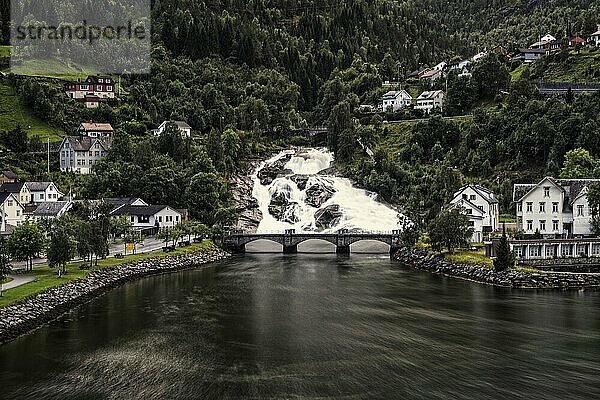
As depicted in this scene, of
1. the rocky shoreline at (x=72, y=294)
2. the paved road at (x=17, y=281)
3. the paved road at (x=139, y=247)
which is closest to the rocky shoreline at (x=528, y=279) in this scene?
the rocky shoreline at (x=72, y=294)

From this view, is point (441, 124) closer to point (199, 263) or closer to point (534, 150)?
point (534, 150)

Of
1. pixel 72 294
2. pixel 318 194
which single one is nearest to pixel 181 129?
pixel 318 194

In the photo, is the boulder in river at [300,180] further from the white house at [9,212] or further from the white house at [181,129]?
the white house at [9,212]

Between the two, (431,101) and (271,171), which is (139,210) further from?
(431,101)

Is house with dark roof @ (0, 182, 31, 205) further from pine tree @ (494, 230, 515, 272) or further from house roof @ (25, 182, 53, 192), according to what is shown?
pine tree @ (494, 230, 515, 272)

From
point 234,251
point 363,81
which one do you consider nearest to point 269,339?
point 234,251

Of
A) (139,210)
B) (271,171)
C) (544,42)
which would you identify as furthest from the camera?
(544,42)

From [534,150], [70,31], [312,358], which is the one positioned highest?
[70,31]
